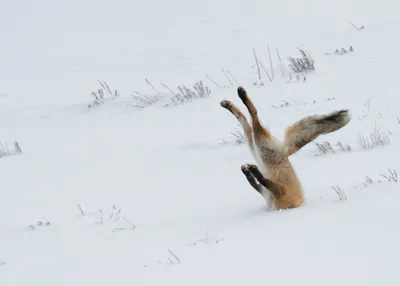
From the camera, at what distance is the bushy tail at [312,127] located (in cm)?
561

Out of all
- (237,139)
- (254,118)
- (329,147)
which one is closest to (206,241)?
(254,118)

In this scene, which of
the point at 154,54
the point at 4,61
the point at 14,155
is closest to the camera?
the point at 14,155

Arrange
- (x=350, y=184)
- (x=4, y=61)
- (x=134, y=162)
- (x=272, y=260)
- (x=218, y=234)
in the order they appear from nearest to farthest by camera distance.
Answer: (x=272, y=260) < (x=218, y=234) < (x=350, y=184) < (x=134, y=162) < (x=4, y=61)

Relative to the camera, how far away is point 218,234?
18.1 ft

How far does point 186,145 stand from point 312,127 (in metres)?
3.09

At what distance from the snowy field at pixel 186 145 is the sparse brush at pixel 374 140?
0.09ft

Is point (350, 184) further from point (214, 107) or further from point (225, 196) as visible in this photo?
point (214, 107)

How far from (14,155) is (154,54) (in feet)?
12.8

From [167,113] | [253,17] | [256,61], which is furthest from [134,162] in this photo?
[253,17]

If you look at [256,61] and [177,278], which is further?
[256,61]

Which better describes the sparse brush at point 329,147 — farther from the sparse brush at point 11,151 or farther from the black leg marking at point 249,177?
the sparse brush at point 11,151

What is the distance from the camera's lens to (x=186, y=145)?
8.70 m

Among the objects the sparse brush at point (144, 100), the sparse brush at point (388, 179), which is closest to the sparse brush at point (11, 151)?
the sparse brush at point (144, 100)

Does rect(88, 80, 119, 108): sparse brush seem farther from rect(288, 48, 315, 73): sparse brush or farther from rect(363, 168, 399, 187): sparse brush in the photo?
rect(363, 168, 399, 187): sparse brush
